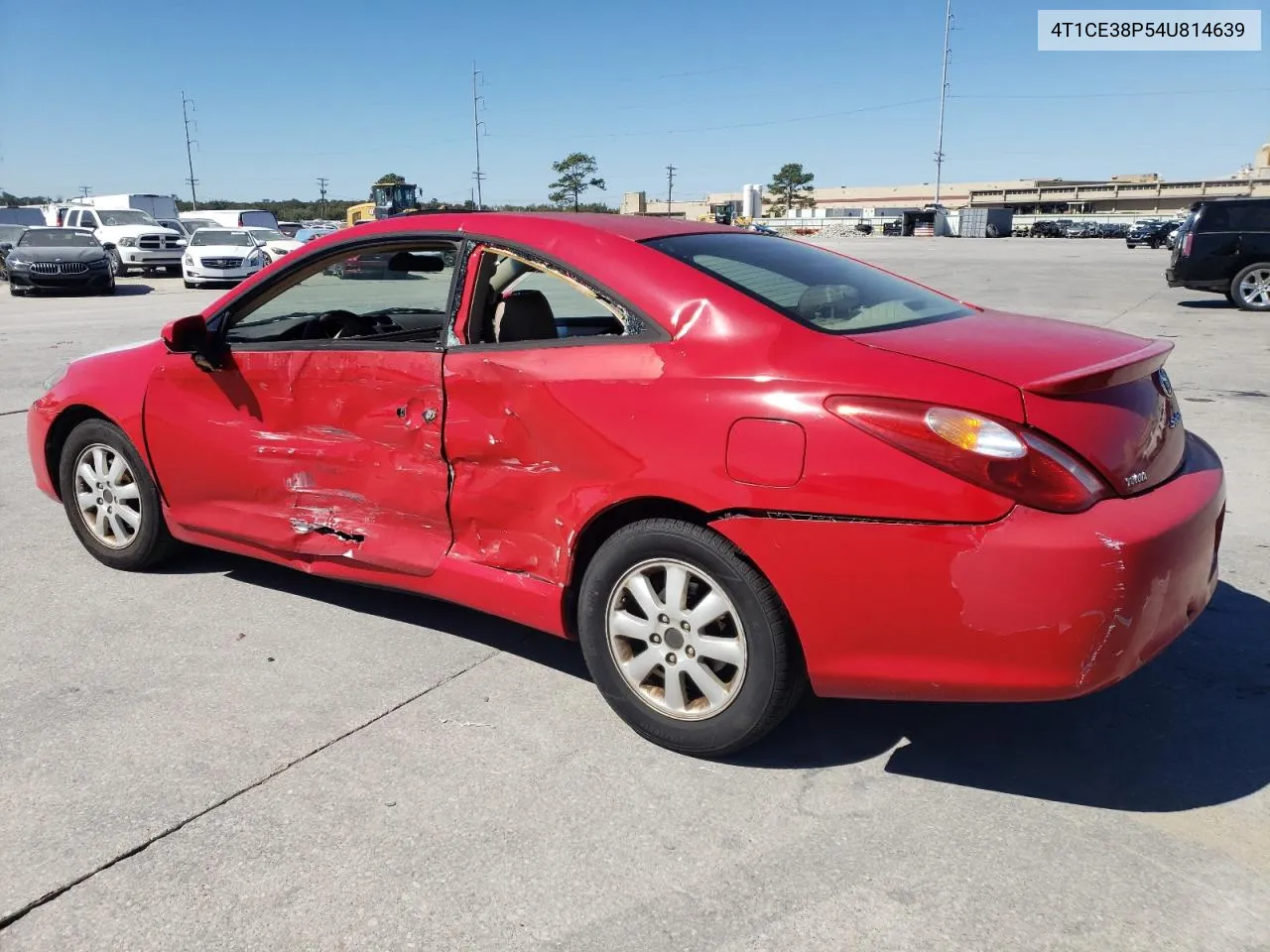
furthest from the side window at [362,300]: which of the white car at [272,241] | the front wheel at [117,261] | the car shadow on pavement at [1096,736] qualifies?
the front wheel at [117,261]

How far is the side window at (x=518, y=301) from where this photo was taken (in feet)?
10.9

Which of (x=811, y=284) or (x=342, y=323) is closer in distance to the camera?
(x=811, y=284)

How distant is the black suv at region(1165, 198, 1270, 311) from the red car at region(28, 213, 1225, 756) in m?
14.2

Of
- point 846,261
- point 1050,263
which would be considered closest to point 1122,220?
point 1050,263

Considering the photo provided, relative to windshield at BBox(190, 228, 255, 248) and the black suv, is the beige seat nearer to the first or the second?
the black suv

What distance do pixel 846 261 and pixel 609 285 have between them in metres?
1.23

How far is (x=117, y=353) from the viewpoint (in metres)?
4.51

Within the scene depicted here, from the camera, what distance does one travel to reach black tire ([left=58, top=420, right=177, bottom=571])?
438 centimetres

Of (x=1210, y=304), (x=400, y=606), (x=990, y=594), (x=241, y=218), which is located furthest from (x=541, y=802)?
(x=241, y=218)

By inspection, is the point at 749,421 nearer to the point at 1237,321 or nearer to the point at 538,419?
the point at 538,419

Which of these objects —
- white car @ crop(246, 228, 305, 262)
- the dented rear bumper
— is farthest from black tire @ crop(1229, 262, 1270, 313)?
white car @ crop(246, 228, 305, 262)

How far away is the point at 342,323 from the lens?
14.6 ft

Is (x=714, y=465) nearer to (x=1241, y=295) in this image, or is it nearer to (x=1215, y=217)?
(x=1215, y=217)

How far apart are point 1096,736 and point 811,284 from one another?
1.65 meters
